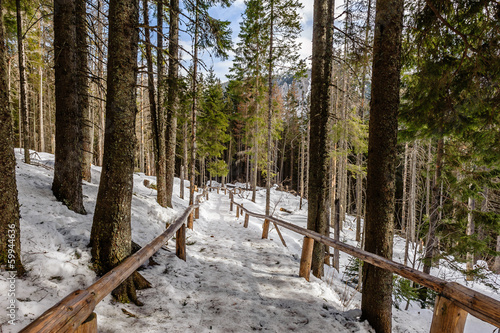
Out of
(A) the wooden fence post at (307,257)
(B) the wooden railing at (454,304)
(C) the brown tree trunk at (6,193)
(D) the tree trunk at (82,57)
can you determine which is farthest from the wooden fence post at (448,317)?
(D) the tree trunk at (82,57)

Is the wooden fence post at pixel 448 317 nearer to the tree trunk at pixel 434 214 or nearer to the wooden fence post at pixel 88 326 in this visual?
the wooden fence post at pixel 88 326

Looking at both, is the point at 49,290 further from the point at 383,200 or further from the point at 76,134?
the point at 383,200

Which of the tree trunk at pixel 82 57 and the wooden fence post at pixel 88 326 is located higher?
the tree trunk at pixel 82 57

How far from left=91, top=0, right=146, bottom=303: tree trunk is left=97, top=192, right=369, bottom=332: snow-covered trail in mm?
643

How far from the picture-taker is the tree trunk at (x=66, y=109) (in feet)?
14.8

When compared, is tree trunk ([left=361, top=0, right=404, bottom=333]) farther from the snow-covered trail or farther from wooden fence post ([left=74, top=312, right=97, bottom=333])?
wooden fence post ([left=74, top=312, right=97, bottom=333])

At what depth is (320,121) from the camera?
519cm


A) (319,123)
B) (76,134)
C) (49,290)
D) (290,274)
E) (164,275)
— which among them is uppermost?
(319,123)

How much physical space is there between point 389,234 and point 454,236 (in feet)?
17.5

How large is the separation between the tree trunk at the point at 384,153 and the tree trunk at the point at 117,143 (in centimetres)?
372

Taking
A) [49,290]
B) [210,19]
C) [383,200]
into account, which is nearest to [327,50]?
[210,19]

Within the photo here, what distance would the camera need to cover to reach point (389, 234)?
3508 millimetres

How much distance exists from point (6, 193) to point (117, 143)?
131cm

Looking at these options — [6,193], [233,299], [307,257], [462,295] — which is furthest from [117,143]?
[462,295]
